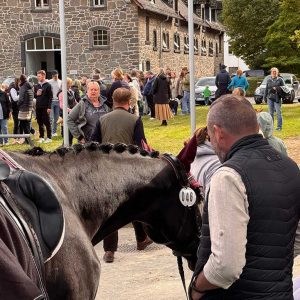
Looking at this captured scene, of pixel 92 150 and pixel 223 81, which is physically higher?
pixel 223 81

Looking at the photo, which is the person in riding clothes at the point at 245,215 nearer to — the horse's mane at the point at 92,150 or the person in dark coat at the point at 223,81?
the horse's mane at the point at 92,150

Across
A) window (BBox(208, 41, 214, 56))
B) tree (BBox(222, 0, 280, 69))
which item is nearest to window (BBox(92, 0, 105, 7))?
tree (BBox(222, 0, 280, 69))

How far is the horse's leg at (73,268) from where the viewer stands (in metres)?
3.76

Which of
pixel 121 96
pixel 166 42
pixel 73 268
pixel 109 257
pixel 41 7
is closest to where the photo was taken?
pixel 73 268

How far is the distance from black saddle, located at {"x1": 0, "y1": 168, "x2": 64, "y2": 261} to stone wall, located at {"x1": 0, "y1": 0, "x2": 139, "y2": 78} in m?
40.9

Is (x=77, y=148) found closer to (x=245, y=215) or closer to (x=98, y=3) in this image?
(x=245, y=215)

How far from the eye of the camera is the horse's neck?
4.31m

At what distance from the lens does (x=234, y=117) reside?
148 inches

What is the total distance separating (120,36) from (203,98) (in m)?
8.96

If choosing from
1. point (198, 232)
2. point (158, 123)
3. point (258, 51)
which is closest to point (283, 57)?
point (258, 51)

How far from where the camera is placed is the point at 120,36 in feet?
147

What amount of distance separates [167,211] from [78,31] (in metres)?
41.2

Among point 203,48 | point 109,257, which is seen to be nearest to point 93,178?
point 109,257

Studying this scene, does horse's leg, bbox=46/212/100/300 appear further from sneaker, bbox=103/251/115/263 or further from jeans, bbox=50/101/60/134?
jeans, bbox=50/101/60/134
